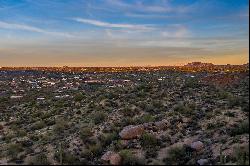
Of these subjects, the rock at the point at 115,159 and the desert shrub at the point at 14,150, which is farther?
the desert shrub at the point at 14,150

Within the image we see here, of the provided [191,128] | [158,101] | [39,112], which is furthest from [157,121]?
[39,112]

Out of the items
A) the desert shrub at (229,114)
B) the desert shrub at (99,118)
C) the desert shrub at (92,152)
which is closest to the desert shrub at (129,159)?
the desert shrub at (92,152)

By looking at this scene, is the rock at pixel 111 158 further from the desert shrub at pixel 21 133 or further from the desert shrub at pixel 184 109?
the desert shrub at pixel 21 133

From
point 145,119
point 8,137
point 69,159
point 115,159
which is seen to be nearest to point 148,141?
point 115,159

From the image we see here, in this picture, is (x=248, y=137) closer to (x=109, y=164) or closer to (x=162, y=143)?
(x=162, y=143)

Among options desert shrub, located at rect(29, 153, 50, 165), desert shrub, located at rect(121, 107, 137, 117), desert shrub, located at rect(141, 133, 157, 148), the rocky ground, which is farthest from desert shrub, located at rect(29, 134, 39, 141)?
desert shrub, located at rect(141, 133, 157, 148)
